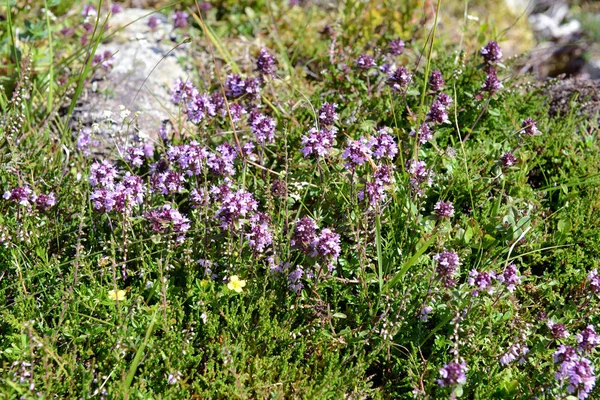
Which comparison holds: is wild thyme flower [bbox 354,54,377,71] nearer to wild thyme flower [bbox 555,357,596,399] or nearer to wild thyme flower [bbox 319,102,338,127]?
wild thyme flower [bbox 319,102,338,127]

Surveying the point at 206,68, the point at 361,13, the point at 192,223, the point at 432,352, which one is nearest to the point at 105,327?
the point at 192,223

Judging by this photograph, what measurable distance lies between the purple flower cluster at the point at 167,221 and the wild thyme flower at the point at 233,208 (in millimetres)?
181

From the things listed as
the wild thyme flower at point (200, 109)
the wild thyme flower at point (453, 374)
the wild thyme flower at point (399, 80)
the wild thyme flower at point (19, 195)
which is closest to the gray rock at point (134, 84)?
the wild thyme flower at point (200, 109)

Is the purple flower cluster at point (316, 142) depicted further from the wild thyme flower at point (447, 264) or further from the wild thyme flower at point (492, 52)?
the wild thyme flower at point (492, 52)

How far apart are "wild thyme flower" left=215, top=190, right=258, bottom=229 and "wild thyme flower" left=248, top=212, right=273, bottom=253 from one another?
7 centimetres

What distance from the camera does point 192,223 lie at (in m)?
3.29

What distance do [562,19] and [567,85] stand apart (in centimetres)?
475

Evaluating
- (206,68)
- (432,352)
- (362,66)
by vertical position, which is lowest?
(432,352)

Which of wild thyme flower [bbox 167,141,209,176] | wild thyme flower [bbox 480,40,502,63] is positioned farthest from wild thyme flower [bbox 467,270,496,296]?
wild thyme flower [bbox 480,40,502,63]

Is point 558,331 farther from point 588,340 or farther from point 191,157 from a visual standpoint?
point 191,157

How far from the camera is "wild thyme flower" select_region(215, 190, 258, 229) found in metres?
2.82

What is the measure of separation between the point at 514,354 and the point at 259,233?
125 centimetres

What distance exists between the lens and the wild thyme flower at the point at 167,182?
10.3 feet

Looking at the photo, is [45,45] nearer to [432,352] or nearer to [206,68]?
[206,68]
